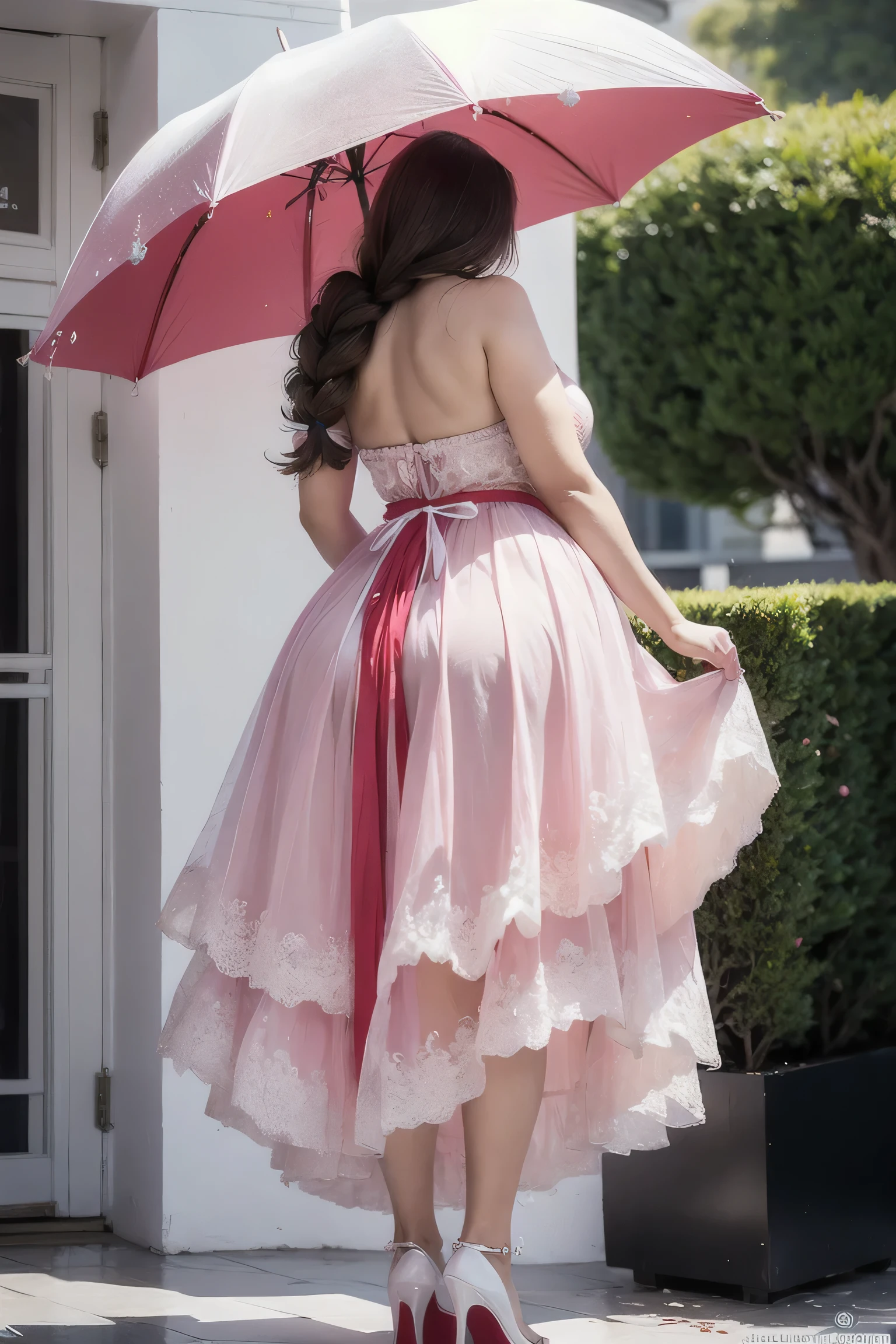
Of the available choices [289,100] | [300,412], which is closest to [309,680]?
[300,412]

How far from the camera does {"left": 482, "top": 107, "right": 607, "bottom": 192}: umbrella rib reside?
10.1 ft

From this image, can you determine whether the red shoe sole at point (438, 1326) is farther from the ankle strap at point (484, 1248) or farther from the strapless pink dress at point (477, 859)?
the strapless pink dress at point (477, 859)

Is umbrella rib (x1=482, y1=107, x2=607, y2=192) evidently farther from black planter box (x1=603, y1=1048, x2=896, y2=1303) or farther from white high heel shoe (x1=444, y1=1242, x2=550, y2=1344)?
white high heel shoe (x1=444, y1=1242, x2=550, y2=1344)

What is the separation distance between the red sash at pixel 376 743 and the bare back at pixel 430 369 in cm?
15

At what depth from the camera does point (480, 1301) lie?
225 centimetres

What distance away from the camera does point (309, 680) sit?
2.52 metres

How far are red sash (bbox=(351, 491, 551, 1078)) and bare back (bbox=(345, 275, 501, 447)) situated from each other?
0.15m

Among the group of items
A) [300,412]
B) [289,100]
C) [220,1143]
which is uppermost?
[289,100]

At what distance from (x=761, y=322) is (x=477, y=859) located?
732 cm

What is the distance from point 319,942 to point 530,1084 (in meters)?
0.41

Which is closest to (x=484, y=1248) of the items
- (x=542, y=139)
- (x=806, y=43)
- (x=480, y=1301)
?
(x=480, y=1301)

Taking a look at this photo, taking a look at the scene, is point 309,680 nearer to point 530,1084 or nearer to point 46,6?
point 530,1084

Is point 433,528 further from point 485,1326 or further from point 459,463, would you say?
point 485,1326

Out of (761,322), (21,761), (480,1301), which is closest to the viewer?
(480,1301)
